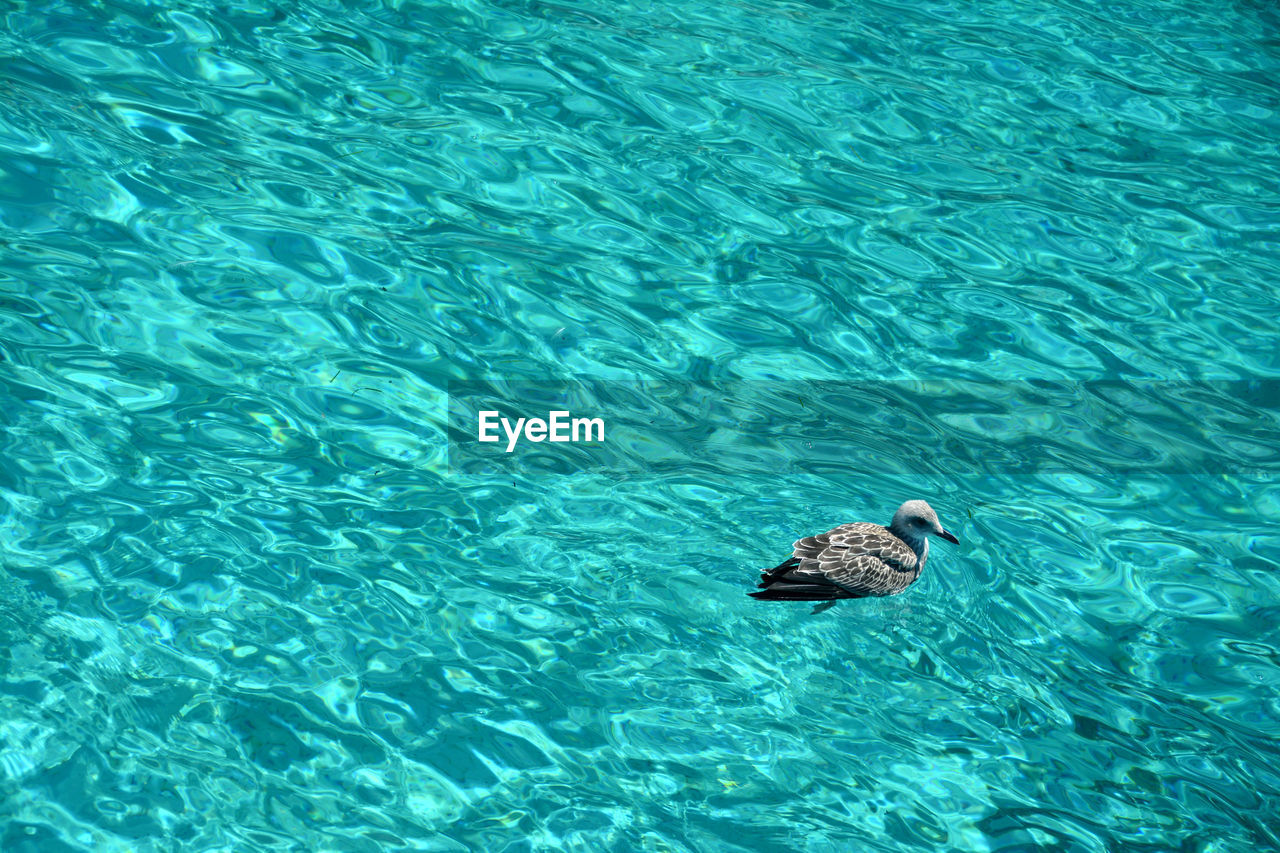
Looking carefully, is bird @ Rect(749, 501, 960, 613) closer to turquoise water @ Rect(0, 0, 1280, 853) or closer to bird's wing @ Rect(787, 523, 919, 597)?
bird's wing @ Rect(787, 523, 919, 597)

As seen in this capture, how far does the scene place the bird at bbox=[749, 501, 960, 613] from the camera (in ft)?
20.3

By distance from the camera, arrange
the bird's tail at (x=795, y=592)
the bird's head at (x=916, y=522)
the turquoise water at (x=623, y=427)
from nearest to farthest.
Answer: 1. the turquoise water at (x=623, y=427)
2. the bird's tail at (x=795, y=592)
3. the bird's head at (x=916, y=522)

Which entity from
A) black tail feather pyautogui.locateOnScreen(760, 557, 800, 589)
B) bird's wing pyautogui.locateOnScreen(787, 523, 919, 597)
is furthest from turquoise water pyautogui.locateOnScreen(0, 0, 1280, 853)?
bird's wing pyautogui.locateOnScreen(787, 523, 919, 597)

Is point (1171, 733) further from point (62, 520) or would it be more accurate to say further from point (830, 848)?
point (62, 520)

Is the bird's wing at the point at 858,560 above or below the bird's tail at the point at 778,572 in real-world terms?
above

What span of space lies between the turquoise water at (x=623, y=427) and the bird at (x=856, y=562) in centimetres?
22

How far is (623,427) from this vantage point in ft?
24.7

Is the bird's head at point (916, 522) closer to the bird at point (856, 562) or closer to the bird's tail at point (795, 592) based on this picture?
the bird at point (856, 562)

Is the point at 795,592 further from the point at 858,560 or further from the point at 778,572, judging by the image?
the point at 858,560

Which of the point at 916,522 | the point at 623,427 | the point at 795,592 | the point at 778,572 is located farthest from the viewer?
the point at 623,427

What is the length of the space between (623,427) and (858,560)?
188 centimetres

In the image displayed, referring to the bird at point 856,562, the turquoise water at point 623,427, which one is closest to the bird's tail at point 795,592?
the bird at point 856,562

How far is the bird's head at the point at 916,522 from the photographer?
650cm

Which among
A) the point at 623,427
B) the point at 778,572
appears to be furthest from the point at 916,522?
the point at 623,427
